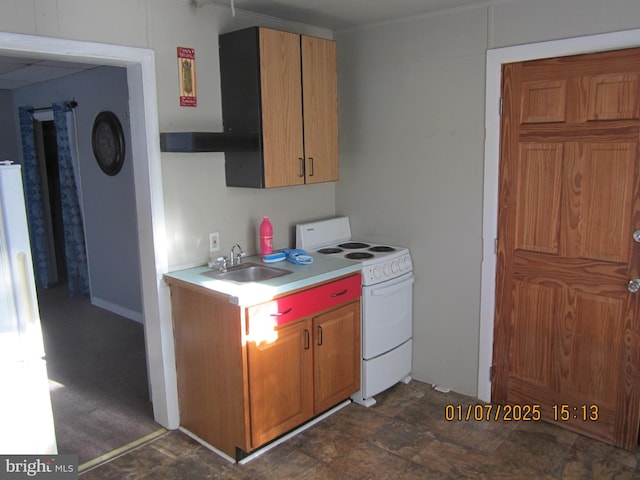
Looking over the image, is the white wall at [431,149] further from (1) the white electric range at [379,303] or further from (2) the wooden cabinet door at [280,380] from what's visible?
(2) the wooden cabinet door at [280,380]

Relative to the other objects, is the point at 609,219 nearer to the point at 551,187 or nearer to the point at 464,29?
the point at 551,187

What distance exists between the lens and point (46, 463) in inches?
92.9

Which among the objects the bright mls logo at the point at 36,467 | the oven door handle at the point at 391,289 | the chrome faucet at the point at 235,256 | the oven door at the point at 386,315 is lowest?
the bright mls logo at the point at 36,467

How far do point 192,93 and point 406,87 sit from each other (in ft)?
4.27

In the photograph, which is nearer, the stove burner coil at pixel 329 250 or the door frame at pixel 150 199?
the door frame at pixel 150 199

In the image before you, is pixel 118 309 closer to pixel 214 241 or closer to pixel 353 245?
pixel 214 241

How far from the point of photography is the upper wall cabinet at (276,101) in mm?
2895

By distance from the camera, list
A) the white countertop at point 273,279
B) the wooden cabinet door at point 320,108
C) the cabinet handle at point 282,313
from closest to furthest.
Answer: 1. the white countertop at point 273,279
2. the cabinet handle at point 282,313
3. the wooden cabinet door at point 320,108

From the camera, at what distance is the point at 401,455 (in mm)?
2740

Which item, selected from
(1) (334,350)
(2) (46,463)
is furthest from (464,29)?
(2) (46,463)

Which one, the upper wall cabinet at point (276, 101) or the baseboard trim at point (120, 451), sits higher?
the upper wall cabinet at point (276, 101)

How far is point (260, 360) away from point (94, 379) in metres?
1.68

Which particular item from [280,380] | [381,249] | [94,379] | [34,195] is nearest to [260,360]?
[280,380]
